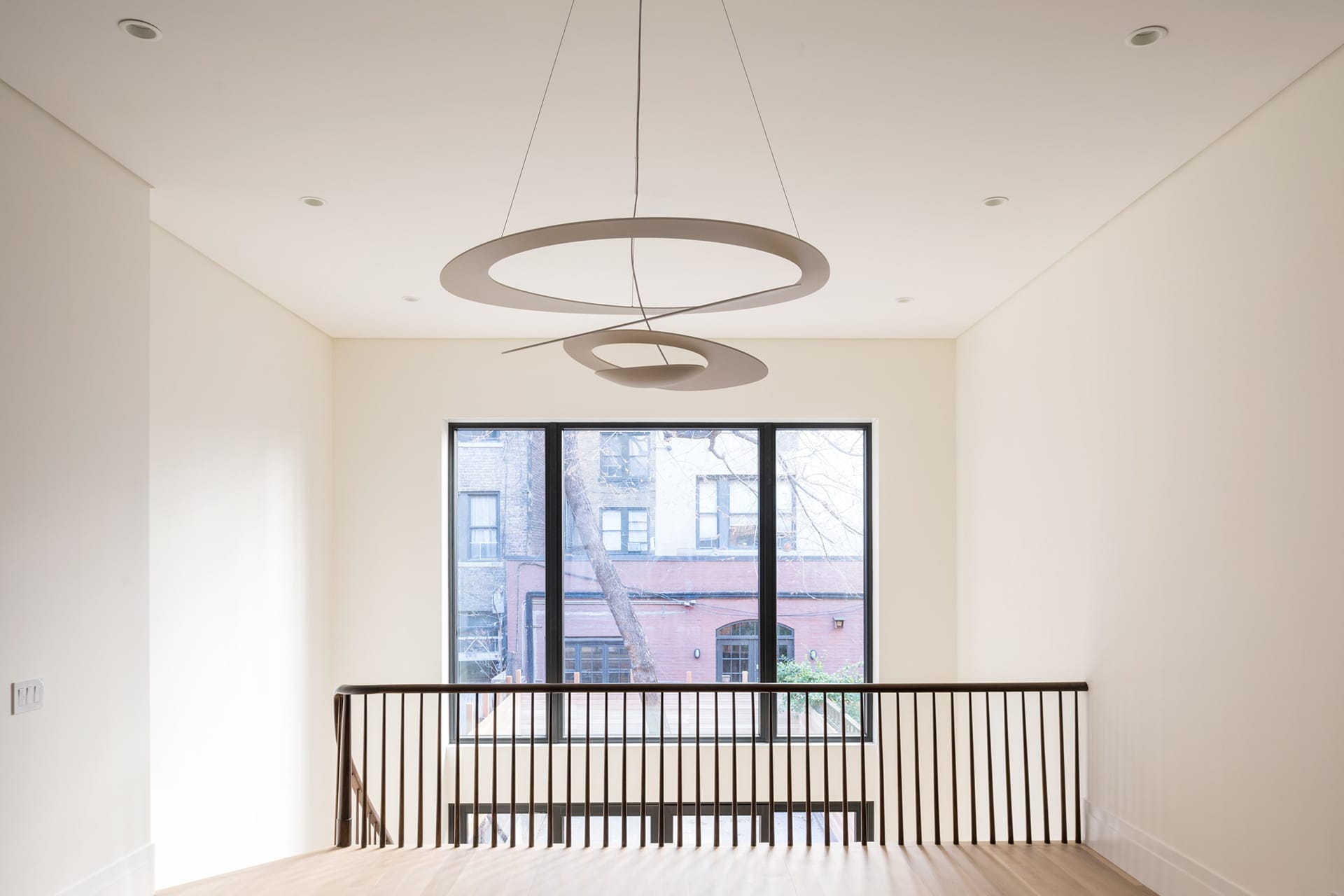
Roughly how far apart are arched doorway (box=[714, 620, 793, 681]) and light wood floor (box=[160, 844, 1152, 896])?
2.33 m

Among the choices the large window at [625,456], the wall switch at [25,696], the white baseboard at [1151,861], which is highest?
the large window at [625,456]

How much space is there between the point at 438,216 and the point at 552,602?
3.47 meters

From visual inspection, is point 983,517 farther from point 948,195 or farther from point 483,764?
point 483,764

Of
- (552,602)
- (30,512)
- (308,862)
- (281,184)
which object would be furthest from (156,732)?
(552,602)

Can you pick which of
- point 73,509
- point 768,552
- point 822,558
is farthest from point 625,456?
point 73,509

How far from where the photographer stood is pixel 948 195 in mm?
3729

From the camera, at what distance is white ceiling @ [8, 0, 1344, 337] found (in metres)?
2.45

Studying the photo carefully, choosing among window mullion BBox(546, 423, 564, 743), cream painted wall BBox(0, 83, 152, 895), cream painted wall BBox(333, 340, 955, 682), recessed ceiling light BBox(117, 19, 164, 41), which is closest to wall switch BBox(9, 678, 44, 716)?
cream painted wall BBox(0, 83, 152, 895)

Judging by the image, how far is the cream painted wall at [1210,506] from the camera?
9.03 ft

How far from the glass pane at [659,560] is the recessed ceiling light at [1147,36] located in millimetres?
4419

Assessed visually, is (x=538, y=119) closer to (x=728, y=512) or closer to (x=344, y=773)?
(x=344, y=773)

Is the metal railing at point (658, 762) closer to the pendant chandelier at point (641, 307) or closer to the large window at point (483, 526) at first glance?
the large window at point (483, 526)

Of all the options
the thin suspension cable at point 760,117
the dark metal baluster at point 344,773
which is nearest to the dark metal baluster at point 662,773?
the dark metal baluster at point 344,773

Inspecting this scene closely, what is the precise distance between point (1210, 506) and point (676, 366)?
79.6 inches
